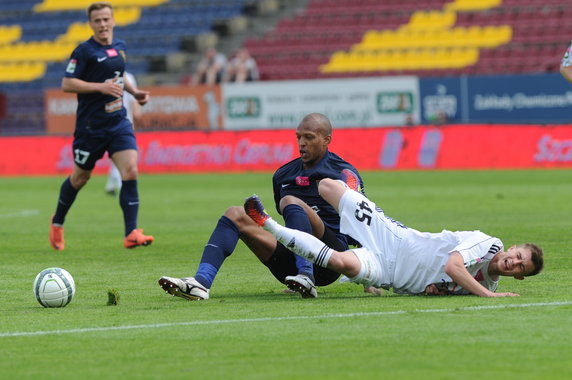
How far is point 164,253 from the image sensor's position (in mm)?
12617

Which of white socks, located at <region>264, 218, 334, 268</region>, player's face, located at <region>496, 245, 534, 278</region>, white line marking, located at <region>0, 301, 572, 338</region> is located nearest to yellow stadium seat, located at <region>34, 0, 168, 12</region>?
white socks, located at <region>264, 218, 334, 268</region>

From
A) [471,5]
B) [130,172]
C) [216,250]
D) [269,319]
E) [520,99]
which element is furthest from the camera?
[471,5]

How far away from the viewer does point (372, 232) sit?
27.6ft

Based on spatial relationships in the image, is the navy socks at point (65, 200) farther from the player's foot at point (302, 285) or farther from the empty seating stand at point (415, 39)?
the empty seating stand at point (415, 39)

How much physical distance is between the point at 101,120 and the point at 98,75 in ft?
1.61

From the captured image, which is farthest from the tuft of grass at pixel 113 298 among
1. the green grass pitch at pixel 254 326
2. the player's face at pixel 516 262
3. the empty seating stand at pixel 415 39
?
the empty seating stand at pixel 415 39

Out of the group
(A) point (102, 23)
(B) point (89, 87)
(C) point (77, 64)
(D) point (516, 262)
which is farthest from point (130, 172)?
(D) point (516, 262)

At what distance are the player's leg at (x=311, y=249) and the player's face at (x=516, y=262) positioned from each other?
95cm

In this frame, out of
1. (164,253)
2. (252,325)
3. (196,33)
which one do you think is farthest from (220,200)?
(196,33)

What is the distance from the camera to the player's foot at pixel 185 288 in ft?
27.3

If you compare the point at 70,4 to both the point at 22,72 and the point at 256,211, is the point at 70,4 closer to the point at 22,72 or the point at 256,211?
the point at 22,72

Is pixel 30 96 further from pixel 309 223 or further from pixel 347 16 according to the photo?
pixel 309 223

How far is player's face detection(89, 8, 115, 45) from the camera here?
13.1 m

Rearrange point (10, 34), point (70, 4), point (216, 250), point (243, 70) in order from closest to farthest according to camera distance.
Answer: point (216, 250) → point (243, 70) → point (10, 34) → point (70, 4)
